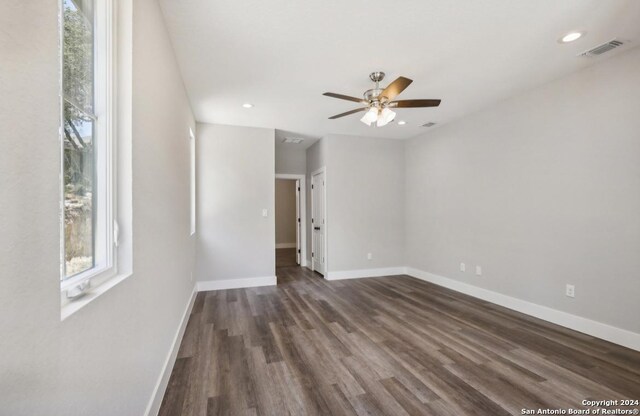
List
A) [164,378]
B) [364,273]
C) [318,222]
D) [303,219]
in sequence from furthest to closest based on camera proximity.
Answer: [303,219], [318,222], [364,273], [164,378]

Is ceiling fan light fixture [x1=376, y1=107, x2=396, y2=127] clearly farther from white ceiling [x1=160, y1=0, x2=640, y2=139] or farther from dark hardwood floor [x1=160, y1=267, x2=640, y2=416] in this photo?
dark hardwood floor [x1=160, y1=267, x2=640, y2=416]

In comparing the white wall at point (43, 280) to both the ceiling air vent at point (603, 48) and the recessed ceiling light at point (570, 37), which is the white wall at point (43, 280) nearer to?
the recessed ceiling light at point (570, 37)

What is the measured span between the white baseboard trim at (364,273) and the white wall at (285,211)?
4.45 metres

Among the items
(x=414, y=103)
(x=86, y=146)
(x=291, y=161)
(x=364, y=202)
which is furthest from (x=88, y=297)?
(x=291, y=161)

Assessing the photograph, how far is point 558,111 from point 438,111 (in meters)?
1.38

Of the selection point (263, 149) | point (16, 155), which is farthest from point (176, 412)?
point (263, 149)

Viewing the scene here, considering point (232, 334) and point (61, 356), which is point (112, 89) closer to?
point (61, 356)

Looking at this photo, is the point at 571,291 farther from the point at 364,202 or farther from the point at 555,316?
the point at 364,202

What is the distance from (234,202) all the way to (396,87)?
3.19 m

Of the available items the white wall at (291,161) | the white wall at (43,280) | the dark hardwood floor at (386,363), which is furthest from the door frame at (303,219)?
the white wall at (43,280)

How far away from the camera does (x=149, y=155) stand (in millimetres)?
1652

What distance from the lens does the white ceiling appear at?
1993mm

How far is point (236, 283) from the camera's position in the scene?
181 inches

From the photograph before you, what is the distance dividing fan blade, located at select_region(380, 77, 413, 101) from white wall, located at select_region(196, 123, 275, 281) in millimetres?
2679
